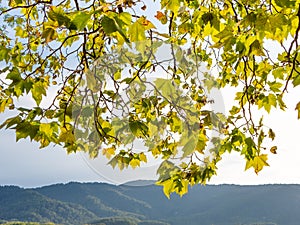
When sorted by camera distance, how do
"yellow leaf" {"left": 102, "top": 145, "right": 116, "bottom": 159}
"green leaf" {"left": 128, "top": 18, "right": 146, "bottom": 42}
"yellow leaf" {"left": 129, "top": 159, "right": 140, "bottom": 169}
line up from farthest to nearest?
"yellow leaf" {"left": 129, "top": 159, "right": 140, "bottom": 169}, "yellow leaf" {"left": 102, "top": 145, "right": 116, "bottom": 159}, "green leaf" {"left": 128, "top": 18, "right": 146, "bottom": 42}

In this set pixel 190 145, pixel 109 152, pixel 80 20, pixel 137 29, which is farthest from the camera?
pixel 109 152

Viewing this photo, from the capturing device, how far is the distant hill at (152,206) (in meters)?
142

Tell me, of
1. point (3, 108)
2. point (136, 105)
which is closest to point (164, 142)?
point (136, 105)

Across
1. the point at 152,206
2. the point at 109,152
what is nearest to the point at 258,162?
the point at 109,152

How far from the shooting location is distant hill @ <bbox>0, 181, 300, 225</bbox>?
→ 142 metres

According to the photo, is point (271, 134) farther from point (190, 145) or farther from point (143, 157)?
point (143, 157)

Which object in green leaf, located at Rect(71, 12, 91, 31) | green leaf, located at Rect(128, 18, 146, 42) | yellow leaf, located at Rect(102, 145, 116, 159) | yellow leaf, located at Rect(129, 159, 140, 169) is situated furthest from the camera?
yellow leaf, located at Rect(129, 159, 140, 169)

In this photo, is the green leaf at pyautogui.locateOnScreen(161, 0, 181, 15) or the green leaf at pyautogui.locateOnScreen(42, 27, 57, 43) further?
the green leaf at pyautogui.locateOnScreen(161, 0, 181, 15)

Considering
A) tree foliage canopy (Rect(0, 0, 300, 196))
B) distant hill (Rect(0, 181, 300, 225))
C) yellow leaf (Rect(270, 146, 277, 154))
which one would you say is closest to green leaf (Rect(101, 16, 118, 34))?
tree foliage canopy (Rect(0, 0, 300, 196))

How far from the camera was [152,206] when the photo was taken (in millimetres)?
179375

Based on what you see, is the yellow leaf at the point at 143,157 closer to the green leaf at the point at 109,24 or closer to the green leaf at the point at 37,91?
the green leaf at the point at 37,91

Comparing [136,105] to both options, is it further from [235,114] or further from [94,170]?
[235,114]

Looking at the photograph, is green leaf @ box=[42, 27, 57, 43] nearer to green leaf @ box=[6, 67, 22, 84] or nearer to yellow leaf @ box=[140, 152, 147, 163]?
green leaf @ box=[6, 67, 22, 84]

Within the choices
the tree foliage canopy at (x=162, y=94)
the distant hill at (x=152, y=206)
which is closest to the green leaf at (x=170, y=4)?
the tree foliage canopy at (x=162, y=94)
